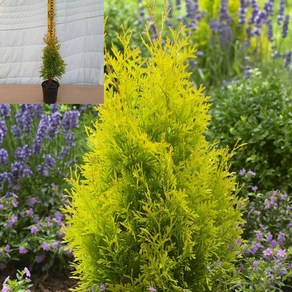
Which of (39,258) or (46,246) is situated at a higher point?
(46,246)

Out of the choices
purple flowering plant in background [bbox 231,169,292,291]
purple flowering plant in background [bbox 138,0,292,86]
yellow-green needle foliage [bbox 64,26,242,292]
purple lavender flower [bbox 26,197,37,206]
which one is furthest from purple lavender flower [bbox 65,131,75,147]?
purple flowering plant in background [bbox 138,0,292,86]

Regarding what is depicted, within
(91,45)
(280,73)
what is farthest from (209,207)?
(280,73)

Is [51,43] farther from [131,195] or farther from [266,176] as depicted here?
[266,176]

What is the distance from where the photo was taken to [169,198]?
335 centimetres

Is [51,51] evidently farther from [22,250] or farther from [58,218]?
[58,218]

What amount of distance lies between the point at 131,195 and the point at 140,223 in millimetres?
149

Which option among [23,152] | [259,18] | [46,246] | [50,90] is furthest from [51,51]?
[259,18]

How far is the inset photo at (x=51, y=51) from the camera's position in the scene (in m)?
3.04

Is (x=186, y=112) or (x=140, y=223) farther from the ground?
(x=186, y=112)

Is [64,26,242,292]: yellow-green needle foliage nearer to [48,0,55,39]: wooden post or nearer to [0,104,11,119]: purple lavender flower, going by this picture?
[48,0,55,39]: wooden post

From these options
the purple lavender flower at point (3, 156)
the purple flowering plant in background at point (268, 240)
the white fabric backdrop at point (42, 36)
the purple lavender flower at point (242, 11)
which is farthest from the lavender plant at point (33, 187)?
the purple lavender flower at point (242, 11)

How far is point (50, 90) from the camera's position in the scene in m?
3.11

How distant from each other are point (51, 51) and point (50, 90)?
0.18m

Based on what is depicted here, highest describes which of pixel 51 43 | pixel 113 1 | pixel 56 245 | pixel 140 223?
pixel 113 1
